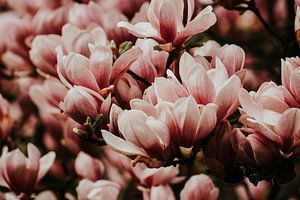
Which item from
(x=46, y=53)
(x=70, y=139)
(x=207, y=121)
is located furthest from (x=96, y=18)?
(x=207, y=121)

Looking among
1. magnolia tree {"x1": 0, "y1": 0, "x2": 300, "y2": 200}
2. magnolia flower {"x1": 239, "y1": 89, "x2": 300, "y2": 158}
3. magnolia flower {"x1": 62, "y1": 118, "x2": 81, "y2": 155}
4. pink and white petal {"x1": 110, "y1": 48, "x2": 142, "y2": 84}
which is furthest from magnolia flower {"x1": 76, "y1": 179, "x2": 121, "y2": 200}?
magnolia flower {"x1": 239, "y1": 89, "x2": 300, "y2": 158}

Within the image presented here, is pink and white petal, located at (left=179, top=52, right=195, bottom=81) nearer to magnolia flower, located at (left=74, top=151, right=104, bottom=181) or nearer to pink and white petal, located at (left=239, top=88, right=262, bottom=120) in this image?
pink and white petal, located at (left=239, top=88, right=262, bottom=120)

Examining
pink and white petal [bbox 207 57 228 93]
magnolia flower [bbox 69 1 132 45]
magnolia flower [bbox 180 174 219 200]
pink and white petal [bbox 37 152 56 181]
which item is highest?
pink and white petal [bbox 207 57 228 93]

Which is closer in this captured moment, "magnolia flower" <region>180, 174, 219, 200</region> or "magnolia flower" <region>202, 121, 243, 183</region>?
"magnolia flower" <region>202, 121, 243, 183</region>

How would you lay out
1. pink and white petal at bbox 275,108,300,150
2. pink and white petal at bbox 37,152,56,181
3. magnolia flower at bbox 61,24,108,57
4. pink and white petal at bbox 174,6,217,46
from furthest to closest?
pink and white petal at bbox 37,152,56,181, magnolia flower at bbox 61,24,108,57, pink and white petal at bbox 174,6,217,46, pink and white petal at bbox 275,108,300,150

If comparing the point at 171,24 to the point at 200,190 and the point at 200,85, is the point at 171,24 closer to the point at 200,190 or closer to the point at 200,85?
the point at 200,85

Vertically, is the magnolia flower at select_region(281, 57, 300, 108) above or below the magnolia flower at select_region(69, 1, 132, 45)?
above

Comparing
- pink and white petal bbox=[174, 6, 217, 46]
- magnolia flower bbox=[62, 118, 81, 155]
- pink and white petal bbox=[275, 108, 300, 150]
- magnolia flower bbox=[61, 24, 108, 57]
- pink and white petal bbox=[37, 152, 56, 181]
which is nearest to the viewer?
pink and white petal bbox=[275, 108, 300, 150]

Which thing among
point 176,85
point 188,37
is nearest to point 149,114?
point 176,85
